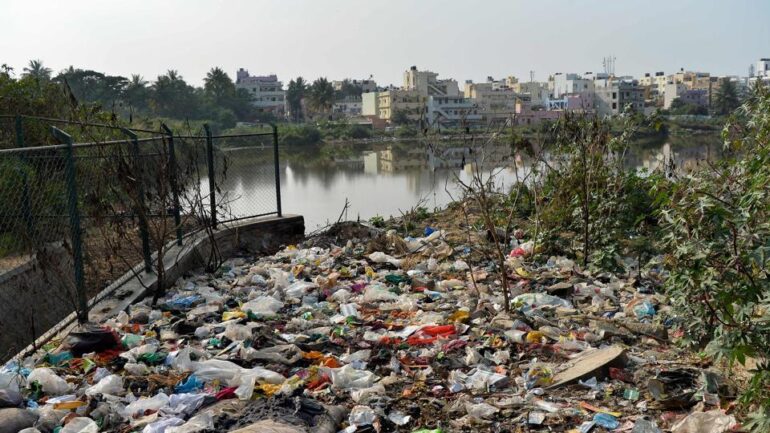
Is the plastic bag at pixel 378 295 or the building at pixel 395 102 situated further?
the building at pixel 395 102

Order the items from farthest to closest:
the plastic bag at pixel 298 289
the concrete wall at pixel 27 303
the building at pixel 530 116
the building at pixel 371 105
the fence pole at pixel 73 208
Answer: the building at pixel 371 105 < the building at pixel 530 116 < the plastic bag at pixel 298 289 < the concrete wall at pixel 27 303 < the fence pole at pixel 73 208

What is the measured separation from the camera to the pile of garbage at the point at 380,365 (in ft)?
10.2

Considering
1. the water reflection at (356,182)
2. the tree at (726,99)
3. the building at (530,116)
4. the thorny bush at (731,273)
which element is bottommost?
the water reflection at (356,182)

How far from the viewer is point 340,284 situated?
5922mm

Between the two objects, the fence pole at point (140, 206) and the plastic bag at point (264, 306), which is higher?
the fence pole at point (140, 206)

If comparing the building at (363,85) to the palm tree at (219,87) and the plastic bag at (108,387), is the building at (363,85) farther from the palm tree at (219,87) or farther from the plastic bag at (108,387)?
the plastic bag at (108,387)

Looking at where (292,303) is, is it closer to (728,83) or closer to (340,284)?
(340,284)

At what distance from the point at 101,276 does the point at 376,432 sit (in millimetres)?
4037

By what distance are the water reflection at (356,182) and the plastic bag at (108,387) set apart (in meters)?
2.54

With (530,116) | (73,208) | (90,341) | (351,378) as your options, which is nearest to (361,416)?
(351,378)

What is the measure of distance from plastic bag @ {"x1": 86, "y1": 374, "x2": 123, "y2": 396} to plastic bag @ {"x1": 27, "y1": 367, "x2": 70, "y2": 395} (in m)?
0.13

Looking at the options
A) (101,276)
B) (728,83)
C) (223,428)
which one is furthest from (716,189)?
(728,83)

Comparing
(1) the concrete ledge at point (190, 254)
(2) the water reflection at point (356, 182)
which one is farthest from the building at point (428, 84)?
(1) the concrete ledge at point (190, 254)

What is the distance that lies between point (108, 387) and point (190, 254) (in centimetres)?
303
